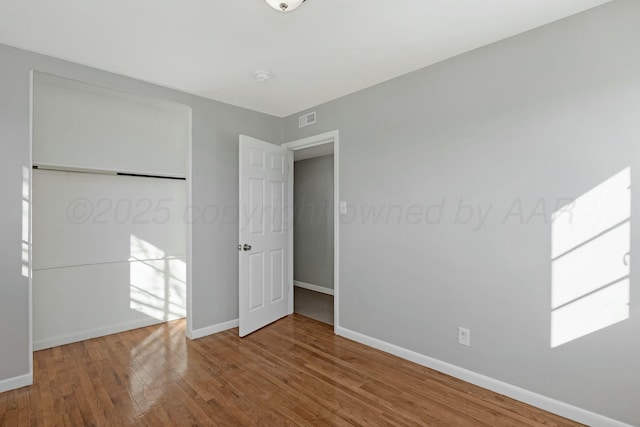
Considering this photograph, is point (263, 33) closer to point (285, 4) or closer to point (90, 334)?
point (285, 4)

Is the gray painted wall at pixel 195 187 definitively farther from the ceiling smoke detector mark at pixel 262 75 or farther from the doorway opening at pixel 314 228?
the doorway opening at pixel 314 228

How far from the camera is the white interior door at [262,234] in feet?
11.2

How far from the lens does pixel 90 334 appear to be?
Answer: 3.28m

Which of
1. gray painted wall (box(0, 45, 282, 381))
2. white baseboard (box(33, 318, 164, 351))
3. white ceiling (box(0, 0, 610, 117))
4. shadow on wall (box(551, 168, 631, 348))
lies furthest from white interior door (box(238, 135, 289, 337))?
shadow on wall (box(551, 168, 631, 348))

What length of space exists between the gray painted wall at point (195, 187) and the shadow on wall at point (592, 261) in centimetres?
309

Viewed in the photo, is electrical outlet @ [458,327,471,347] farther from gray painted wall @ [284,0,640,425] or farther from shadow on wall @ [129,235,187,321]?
shadow on wall @ [129,235,187,321]

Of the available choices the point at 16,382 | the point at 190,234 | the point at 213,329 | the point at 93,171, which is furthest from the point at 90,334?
the point at 93,171

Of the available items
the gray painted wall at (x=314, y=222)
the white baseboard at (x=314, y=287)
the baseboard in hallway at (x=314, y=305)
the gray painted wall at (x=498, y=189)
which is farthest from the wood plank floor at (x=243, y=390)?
the gray painted wall at (x=314, y=222)

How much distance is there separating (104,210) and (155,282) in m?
1.00

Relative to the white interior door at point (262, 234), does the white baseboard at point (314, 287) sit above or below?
below

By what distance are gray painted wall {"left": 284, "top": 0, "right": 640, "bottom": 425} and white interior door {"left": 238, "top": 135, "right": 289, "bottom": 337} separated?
105 cm

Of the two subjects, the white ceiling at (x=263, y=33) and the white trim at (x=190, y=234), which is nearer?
the white ceiling at (x=263, y=33)

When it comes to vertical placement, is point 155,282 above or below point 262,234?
below

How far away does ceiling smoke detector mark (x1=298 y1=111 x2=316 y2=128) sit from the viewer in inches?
148
